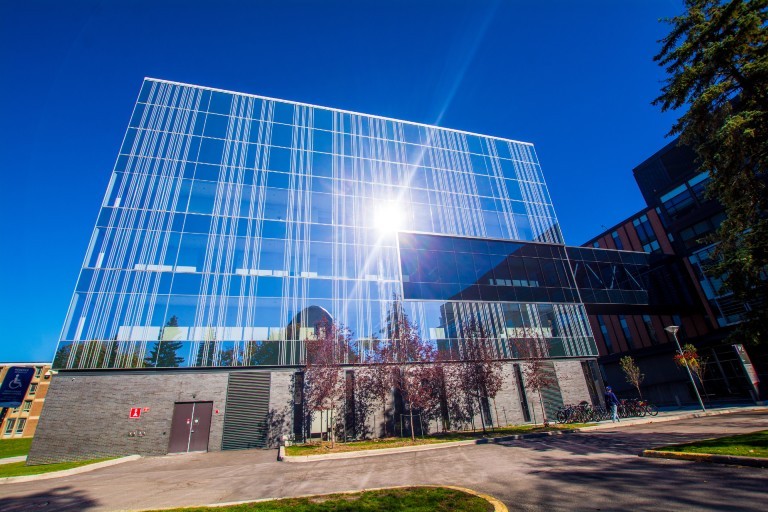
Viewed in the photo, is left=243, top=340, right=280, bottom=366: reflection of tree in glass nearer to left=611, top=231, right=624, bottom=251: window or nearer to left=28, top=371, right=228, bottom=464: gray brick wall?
left=28, top=371, right=228, bottom=464: gray brick wall

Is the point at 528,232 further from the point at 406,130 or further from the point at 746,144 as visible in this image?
the point at 746,144

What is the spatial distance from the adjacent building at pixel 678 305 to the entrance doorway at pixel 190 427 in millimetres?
34573

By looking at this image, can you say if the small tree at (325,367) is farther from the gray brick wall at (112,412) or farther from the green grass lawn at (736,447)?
the green grass lawn at (736,447)

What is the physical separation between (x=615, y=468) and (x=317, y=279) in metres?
21.9

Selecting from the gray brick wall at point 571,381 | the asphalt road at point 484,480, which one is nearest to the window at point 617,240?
the gray brick wall at point 571,381

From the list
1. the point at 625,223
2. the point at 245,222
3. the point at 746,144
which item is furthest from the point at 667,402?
the point at 245,222

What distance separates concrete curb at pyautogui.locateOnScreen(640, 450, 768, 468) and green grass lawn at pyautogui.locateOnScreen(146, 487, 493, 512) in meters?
6.34

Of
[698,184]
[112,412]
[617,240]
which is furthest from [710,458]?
[617,240]

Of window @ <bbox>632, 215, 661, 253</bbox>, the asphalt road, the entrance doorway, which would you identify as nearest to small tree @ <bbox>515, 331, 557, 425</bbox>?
the asphalt road

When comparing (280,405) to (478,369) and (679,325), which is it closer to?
(478,369)

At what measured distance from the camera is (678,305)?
34188 mm

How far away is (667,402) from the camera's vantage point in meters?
34.9

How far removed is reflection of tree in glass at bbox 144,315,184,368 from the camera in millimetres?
21641

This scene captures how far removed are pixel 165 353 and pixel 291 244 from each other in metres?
11.5
